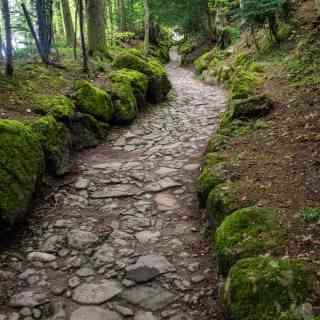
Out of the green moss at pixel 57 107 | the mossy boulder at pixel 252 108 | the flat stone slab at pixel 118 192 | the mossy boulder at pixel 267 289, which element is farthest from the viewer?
the mossy boulder at pixel 252 108

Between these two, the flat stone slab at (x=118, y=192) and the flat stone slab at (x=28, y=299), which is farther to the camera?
the flat stone slab at (x=118, y=192)

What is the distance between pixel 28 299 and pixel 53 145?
299 cm

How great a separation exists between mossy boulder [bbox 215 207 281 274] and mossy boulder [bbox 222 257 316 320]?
0.31 metres

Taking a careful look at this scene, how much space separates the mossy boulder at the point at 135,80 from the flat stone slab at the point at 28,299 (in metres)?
7.13

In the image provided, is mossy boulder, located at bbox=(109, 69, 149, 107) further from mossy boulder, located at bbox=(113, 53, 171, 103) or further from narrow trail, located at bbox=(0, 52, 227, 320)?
narrow trail, located at bbox=(0, 52, 227, 320)

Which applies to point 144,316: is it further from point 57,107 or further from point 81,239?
point 57,107

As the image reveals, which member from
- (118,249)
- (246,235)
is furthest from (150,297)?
(246,235)

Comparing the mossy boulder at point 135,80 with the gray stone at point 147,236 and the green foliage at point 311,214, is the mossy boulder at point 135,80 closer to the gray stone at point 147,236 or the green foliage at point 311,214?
the gray stone at point 147,236

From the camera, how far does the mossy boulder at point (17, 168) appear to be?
4656mm

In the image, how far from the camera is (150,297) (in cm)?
388

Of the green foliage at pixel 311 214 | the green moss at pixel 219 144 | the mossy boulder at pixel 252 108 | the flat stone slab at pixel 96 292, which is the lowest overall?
the flat stone slab at pixel 96 292

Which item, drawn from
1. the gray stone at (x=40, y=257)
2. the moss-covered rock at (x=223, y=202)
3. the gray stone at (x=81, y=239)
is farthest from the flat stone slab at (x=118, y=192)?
the gray stone at (x=40, y=257)

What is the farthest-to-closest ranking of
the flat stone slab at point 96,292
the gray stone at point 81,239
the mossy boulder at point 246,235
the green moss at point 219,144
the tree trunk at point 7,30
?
the tree trunk at point 7,30, the green moss at point 219,144, the gray stone at point 81,239, the flat stone slab at point 96,292, the mossy boulder at point 246,235

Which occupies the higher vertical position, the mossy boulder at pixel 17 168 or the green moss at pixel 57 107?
the green moss at pixel 57 107
